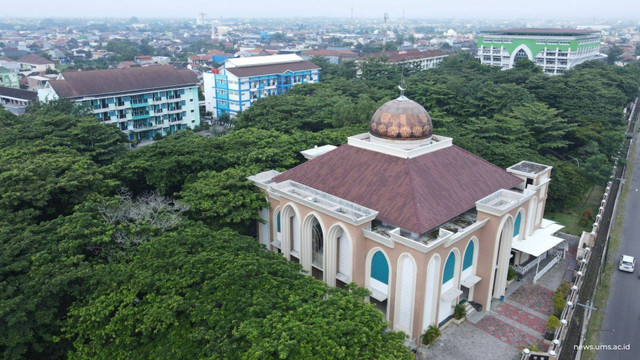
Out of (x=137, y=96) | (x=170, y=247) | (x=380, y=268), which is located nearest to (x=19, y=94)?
(x=137, y=96)

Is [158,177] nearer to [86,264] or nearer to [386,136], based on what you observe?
[86,264]

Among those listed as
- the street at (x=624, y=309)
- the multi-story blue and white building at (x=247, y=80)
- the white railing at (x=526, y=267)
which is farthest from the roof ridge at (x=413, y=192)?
the multi-story blue and white building at (x=247, y=80)

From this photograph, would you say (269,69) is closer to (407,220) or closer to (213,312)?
(407,220)

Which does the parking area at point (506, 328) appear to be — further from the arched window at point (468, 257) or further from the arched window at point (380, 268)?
the arched window at point (380, 268)

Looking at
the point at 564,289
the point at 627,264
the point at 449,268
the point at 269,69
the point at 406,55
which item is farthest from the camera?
the point at 406,55

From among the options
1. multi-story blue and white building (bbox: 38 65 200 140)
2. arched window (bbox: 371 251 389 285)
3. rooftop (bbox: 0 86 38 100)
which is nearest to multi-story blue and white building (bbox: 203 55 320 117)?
multi-story blue and white building (bbox: 38 65 200 140)

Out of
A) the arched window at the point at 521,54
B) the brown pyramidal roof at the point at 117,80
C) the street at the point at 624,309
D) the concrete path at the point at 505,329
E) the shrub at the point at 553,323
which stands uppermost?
the arched window at the point at 521,54
